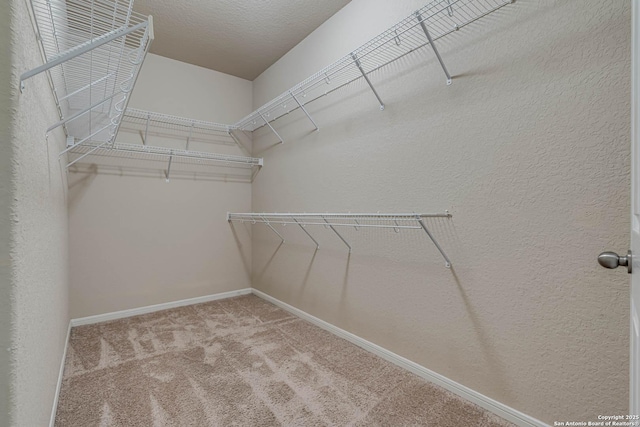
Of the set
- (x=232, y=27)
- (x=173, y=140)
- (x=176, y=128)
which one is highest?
(x=232, y=27)

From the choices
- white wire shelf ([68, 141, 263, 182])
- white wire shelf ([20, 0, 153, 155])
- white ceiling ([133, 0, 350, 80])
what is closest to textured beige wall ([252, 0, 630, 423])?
white ceiling ([133, 0, 350, 80])

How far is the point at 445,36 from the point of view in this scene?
1511 millimetres

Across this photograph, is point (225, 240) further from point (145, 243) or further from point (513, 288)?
point (513, 288)

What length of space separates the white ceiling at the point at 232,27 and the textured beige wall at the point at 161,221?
310mm

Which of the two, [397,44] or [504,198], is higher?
[397,44]

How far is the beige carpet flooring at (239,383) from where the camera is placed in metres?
1.34

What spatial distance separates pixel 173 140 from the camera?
9.38 feet

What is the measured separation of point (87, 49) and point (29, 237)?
1.92ft

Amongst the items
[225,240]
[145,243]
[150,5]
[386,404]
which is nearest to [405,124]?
[386,404]

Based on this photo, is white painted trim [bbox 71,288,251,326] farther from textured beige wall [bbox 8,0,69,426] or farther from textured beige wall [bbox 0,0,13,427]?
textured beige wall [bbox 0,0,13,427]

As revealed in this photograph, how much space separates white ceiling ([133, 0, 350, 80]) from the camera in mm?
2094

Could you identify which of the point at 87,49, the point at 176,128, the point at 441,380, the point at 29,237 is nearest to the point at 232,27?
the point at 176,128

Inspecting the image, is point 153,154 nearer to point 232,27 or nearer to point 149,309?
point 232,27

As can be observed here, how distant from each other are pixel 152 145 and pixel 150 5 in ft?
3.74
